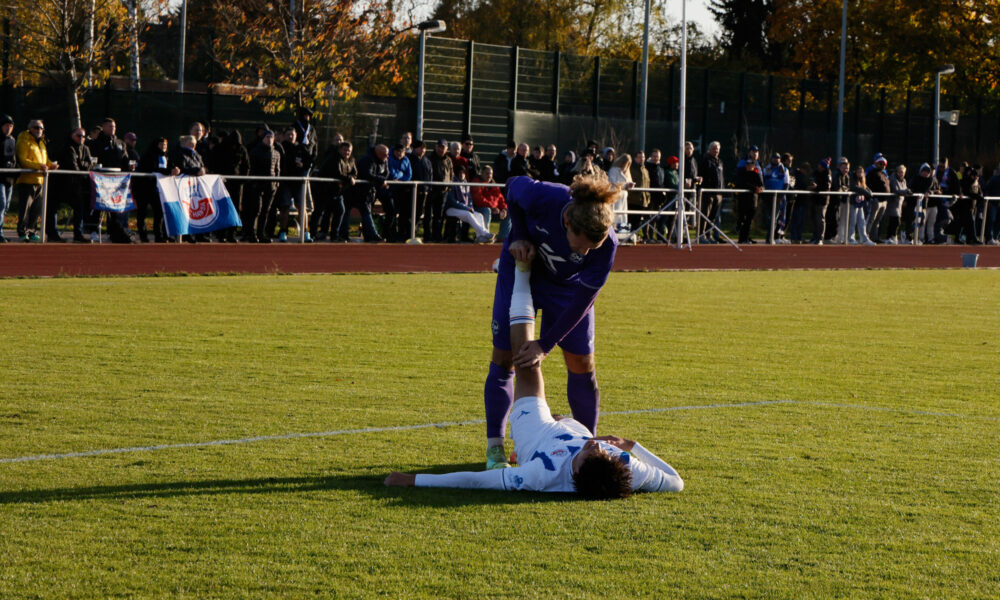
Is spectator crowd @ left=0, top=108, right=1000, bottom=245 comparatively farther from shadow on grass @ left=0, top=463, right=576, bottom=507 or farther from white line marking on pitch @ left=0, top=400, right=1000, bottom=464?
shadow on grass @ left=0, top=463, right=576, bottom=507

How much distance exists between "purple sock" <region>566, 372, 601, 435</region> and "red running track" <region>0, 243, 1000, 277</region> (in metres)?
12.3

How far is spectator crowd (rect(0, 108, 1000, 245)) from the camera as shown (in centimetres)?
1983

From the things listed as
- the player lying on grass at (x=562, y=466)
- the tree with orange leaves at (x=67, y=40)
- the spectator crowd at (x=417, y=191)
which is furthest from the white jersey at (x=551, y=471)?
the tree with orange leaves at (x=67, y=40)

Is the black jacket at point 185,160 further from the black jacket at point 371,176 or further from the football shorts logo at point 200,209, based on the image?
the black jacket at point 371,176

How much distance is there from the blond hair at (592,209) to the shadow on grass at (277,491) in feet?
3.93

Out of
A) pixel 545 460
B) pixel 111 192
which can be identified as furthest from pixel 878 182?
pixel 545 460

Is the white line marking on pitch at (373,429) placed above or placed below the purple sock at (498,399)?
below

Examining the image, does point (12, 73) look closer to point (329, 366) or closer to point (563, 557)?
point (329, 366)

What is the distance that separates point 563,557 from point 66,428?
11.5 ft

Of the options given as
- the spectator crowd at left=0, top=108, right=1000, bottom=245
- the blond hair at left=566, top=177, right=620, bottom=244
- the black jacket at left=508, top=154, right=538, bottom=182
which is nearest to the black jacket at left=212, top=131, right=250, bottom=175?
the spectator crowd at left=0, top=108, right=1000, bottom=245

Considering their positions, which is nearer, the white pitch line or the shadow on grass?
the shadow on grass

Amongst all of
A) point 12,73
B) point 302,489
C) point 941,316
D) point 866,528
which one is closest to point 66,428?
point 302,489

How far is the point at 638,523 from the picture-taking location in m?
5.59

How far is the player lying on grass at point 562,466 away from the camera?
596cm
